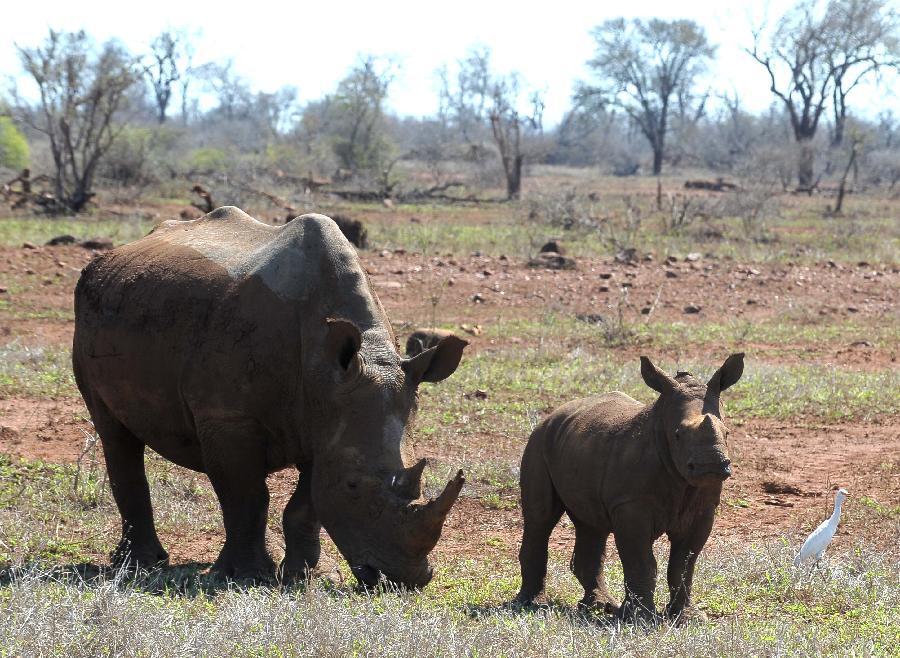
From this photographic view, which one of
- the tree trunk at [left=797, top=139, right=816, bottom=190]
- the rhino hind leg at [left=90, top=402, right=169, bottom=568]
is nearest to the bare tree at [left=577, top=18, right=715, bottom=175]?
the tree trunk at [left=797, top=139, right=816, bottom=190]

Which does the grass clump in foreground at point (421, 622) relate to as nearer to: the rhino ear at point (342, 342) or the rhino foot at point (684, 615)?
the rhino foot at point (684, 615)

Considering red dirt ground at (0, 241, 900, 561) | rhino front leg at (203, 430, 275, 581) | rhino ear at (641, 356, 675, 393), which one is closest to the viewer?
rhino ear at (641, 356, 675, 393)

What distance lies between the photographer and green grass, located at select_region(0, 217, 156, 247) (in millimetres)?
20453

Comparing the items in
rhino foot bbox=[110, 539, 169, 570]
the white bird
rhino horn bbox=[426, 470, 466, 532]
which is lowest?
rhino foot bbox=[110, 539, 169, 570]

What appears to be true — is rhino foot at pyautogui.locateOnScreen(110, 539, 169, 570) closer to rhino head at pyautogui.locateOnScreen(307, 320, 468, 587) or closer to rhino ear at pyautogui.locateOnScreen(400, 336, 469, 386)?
rhino head at pyautogui.locateOnScreen(307, 320, 468, 587)

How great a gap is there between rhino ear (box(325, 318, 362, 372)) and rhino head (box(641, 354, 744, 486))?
4.28ft

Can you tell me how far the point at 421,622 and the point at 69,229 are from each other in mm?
18725

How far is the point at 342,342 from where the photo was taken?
18.5 feet

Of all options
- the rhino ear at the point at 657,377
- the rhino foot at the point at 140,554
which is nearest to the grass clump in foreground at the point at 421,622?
Answer: the rhino foot at the point at 140,554

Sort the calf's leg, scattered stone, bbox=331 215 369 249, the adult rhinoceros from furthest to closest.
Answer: scattered stone, bbox=331 215 369 249 → the calf's leg → the adult rhinoceros

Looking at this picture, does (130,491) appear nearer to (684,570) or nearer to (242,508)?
(242,508)

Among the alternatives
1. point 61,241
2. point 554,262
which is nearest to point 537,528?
point 554,262

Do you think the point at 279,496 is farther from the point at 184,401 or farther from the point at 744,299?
the point at 744,299

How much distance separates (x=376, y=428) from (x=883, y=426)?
6129 mm
